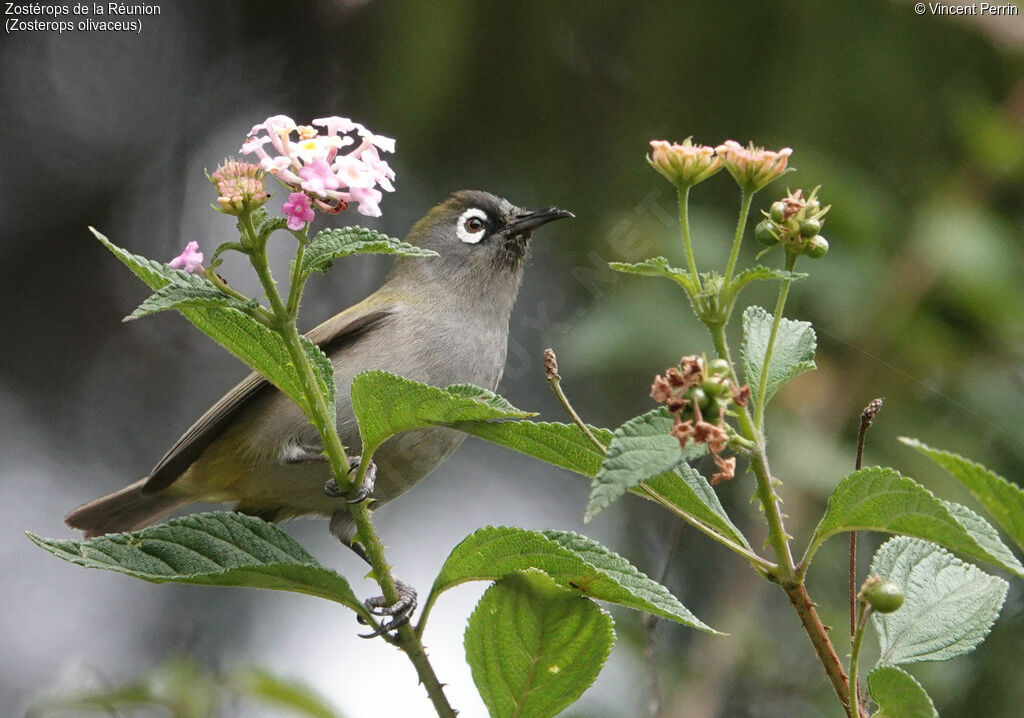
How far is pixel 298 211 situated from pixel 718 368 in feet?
2.48

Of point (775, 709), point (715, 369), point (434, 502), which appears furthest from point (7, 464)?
point (715, 369)

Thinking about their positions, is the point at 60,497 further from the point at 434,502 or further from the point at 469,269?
the point at 469,269

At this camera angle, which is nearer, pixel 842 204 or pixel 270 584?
pixel 270 584

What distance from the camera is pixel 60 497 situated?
7.99 metres

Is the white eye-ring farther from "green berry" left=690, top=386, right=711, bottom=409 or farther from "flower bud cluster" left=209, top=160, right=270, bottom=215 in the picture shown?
"green berry" left=690, top=386, right=711, bottom=409

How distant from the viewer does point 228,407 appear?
161 inches

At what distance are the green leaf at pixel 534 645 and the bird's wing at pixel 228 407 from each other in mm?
2135

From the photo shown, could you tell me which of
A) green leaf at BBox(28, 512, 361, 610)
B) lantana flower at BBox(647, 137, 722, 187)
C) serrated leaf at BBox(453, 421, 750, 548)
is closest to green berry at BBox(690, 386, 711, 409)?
serrated leaf at BBox(453, 421, 750, 548)

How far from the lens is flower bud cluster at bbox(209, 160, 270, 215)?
1.83 metres

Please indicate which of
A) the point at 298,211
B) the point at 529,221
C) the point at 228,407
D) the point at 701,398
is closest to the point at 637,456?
the point at 701,398

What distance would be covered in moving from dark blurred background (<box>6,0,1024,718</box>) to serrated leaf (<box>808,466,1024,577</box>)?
2331 millimetres

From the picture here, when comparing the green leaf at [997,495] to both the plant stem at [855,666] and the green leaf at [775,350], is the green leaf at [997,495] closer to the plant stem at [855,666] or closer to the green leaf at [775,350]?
the plant stem at [855,666]

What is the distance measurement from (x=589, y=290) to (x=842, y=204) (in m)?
2.47

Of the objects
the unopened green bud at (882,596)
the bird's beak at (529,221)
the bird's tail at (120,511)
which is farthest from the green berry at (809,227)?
the bird's tail at (120,511)
